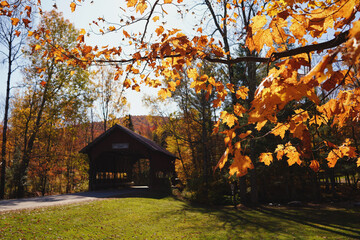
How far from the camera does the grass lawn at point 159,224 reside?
643 cm

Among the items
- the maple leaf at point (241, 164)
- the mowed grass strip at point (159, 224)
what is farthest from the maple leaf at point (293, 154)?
the mowed grass strip at point (159, 224)

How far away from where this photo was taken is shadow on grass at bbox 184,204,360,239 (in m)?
8.00

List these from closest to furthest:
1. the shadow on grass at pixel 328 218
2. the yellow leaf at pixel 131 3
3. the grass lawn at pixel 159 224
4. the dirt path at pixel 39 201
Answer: the yellow leaf at pixel 131 3 < the grass lawn at pixel 159 224 < the shadow on grass at pixel 328 218 < the dirt path at pixel 39 201

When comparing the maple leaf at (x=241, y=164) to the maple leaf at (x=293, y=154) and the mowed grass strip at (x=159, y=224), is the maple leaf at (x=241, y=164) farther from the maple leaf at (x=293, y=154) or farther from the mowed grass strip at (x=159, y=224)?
the mowed grass strip at (x=159, y=224)

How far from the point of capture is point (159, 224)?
8.40m

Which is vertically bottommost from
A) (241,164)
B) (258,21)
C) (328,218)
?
(328,218)

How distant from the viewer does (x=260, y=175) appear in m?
15.2

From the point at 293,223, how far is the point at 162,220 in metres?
5.40

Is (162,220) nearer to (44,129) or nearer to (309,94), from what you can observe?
(309,94)

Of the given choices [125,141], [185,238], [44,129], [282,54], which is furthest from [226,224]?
[44,129]

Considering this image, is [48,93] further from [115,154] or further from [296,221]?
[296,221]

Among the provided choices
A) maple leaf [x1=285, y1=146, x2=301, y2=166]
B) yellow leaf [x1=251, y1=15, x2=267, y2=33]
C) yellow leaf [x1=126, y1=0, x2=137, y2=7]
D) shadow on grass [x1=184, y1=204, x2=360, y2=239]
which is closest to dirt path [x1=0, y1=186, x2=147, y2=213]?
shadow on grass [x1=184, y1=204, x2=360, y2=239]

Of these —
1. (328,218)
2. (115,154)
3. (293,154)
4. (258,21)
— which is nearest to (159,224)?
(293,154)

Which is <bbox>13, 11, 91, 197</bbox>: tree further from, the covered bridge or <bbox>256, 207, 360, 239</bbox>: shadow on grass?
<bbox>256, 207, 360, 239</bbox>: shadow on grass
